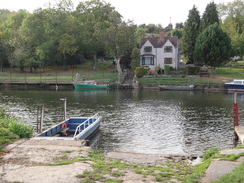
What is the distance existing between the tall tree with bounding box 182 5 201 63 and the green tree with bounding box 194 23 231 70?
6.64 metres

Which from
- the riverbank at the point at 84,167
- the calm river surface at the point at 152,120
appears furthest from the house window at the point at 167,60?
the riverbank at the point at 84,167

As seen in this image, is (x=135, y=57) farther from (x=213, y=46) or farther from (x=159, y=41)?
(x=213, y=46)

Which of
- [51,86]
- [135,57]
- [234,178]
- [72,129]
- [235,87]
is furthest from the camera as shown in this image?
[135,57]

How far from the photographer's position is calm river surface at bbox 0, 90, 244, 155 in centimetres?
2661

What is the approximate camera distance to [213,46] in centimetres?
7712

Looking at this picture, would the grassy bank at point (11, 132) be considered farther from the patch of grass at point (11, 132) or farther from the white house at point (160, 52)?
the white house at point (160, 52)

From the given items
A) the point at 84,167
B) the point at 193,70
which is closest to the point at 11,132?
the point at 84,167

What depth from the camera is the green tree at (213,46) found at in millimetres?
76750

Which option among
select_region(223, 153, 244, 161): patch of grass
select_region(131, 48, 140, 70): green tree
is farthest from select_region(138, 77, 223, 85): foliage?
select_region(223, 153, 244, 161): patch of grass

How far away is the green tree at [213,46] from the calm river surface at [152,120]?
26294 mm

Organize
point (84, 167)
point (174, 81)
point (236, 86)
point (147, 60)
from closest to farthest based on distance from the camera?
point (84, 167) < point (236, 86) < point (174, 81) < point (147, 60)

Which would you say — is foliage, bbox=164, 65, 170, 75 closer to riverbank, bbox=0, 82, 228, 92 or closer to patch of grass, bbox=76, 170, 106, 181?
riverbank, bbox=0, 82, 228, 92

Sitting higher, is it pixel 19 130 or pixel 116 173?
pixel 19 130

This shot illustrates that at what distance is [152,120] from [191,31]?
2167 inches
